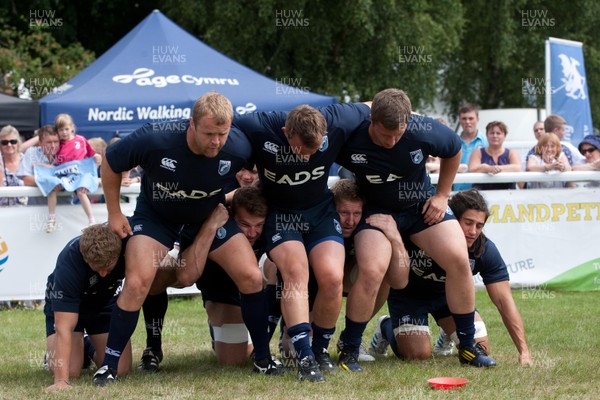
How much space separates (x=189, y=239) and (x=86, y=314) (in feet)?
2.96

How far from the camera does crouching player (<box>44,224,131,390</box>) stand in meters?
5.89

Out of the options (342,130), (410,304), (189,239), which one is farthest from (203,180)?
(410,304)

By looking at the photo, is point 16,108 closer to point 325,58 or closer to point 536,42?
point 325,58

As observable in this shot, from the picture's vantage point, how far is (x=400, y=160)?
6.35 meters

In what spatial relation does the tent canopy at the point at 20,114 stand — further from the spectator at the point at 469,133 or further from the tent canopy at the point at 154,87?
the spectator at the point at 469,133

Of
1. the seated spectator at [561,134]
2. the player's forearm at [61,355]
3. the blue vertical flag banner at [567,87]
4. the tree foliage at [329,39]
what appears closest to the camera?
the player's forearm at [61,355]

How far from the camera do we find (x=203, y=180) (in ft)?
19.7

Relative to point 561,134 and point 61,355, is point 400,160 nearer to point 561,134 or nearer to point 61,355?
point 61,355

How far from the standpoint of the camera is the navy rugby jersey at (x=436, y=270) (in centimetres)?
666

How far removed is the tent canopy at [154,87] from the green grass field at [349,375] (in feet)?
14.8

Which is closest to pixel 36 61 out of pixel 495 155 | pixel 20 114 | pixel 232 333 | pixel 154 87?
pixel 20 114

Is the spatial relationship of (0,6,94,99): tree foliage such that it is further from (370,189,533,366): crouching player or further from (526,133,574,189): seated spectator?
(370,189,533,366): crouching player

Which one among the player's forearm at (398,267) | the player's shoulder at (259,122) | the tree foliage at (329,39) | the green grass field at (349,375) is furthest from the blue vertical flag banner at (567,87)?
the player's shoulder at (259,122)

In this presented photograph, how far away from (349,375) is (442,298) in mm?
1265
